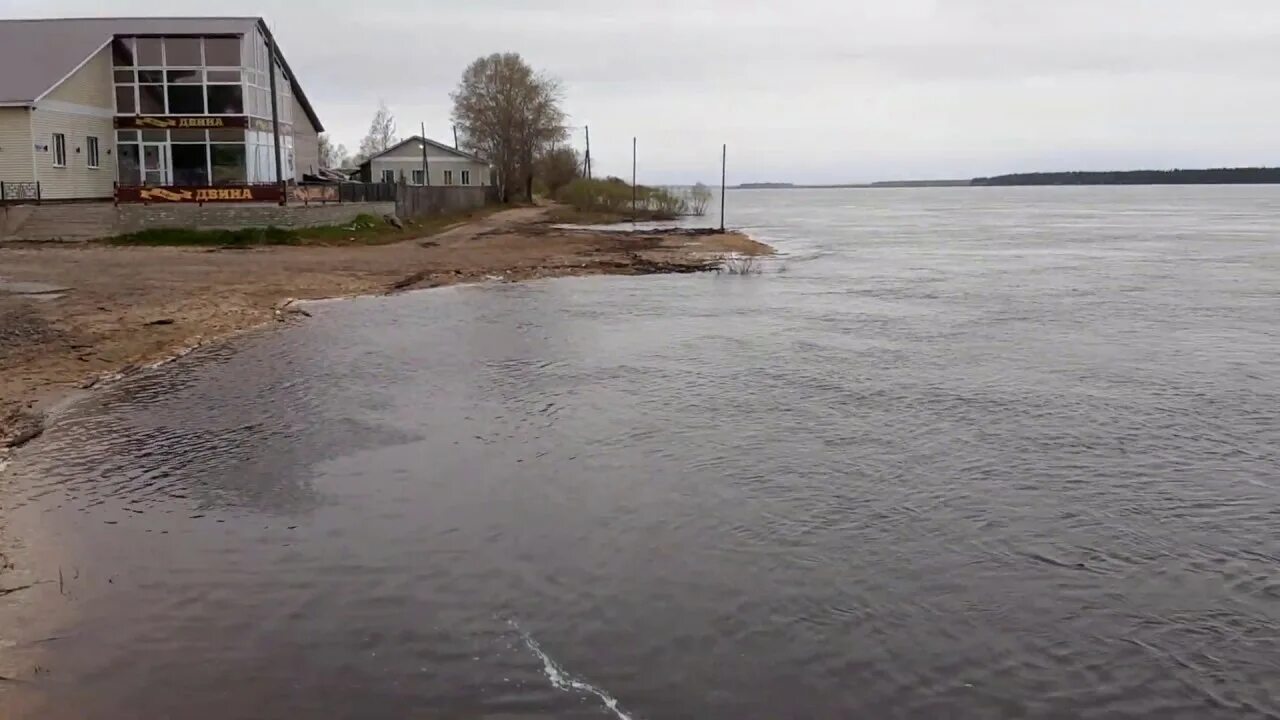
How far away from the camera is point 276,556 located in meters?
8.89

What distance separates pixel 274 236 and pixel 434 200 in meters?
18.3

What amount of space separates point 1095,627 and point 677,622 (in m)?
2.90

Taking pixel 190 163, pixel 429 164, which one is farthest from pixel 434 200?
pixel 429 164

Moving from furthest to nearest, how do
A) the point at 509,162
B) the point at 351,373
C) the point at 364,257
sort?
the point at 509,162 < the point at 364,257 < the point at 351,373

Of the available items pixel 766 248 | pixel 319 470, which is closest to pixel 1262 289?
pixel 766 248

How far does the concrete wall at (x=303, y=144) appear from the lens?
49438 mm

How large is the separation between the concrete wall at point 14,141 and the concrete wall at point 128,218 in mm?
→ 3059

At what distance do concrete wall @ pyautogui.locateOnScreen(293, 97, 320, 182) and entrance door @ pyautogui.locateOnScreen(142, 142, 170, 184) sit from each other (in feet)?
30.5

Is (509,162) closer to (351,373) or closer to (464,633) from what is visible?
(351,373)

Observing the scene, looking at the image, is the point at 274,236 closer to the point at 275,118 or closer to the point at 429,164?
the point at 275,118

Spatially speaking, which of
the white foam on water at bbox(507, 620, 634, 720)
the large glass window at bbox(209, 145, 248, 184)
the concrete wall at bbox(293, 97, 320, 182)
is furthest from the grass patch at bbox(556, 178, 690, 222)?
the white foam on water at bbox(507, 620, 634, 720)

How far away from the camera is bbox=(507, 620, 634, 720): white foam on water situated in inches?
258

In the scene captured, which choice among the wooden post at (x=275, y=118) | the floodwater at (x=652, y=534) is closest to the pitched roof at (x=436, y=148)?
the wooden post at (x=275, y=118)

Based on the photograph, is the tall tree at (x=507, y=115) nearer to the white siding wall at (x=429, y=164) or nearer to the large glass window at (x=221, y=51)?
the white siding wall at (x=429, y=164)
